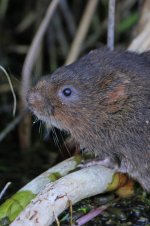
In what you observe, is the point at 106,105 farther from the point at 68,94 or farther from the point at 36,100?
the point at 36,100

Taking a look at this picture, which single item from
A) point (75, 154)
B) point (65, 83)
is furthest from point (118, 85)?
point (75, 154)

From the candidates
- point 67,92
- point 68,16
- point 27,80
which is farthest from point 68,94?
point 68,16

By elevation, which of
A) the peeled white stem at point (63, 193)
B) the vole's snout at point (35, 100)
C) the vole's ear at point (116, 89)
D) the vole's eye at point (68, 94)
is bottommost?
the peeled white stem at point (63, 193)

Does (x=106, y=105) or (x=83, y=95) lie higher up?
(x=83, y=95)

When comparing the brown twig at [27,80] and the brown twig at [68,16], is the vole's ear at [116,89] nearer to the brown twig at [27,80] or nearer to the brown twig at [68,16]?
the brown twig at [27,80]

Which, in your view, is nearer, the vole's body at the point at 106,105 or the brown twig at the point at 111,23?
the vole's body at the point at 106,105

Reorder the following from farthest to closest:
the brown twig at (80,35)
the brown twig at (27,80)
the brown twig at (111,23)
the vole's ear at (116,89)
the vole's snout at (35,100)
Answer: the brown twig at (80,35), the brown twig at (27,80), the brown twig at (111,23), the vole's snout at (35,100), the vole's ear at (116,89)

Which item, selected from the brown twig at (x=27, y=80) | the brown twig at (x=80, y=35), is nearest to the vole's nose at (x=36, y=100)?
the brown twig at (x=27, y=80)
